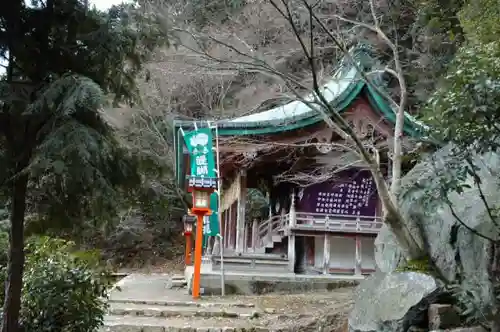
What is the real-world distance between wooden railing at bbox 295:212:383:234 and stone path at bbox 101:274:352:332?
197 cm

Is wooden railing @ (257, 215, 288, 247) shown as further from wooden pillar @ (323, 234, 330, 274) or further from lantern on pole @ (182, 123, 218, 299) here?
lantern on pole @ (182, 123, 218, 299)

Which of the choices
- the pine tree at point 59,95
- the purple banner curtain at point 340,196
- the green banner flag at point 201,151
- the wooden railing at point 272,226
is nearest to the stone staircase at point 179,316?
the green banner flag at point 201,151

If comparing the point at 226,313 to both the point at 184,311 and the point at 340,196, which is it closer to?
the point at 184,311

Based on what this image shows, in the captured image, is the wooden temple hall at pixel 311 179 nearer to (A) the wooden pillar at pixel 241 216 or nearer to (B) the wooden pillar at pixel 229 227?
(A) the wooden pillar at pixel 241 216

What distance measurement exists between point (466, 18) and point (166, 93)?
15.1 metres

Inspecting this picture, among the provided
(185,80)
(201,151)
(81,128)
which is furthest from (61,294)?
(185,80)

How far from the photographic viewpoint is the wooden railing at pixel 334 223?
11.8 meters

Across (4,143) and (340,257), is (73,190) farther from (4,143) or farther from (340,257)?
(340,257)

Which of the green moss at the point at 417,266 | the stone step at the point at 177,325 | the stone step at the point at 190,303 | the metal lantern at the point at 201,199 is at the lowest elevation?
the stone step at the point at 177,325

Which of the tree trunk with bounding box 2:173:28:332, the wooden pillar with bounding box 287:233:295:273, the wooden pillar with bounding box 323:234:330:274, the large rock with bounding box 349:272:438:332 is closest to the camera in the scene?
the tree trunk with bounding box 2:173:28:332

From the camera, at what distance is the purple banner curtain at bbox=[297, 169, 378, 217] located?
40.9 ft

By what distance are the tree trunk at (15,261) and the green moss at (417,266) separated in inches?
149

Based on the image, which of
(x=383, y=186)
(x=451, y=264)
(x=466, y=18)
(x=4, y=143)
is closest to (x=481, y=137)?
(x=383, y=186)

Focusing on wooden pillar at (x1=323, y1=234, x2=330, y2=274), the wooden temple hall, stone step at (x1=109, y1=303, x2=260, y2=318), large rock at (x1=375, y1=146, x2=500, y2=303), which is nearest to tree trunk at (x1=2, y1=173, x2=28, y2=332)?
large rock at (x1=375, y1=146, x2=500, y2=303)
